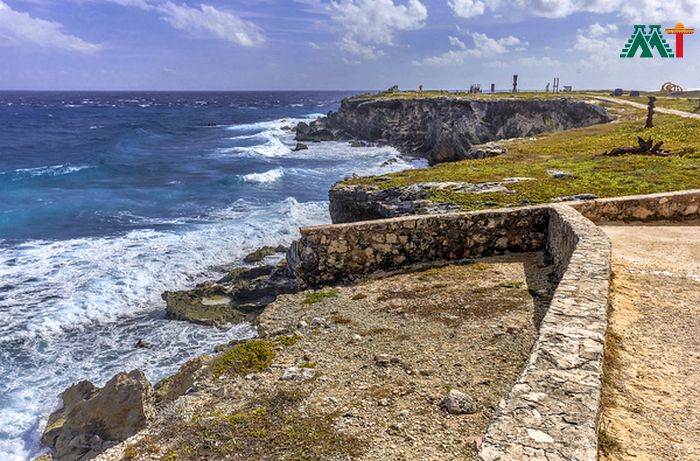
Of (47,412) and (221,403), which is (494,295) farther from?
(47,412)

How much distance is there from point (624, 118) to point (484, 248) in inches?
1415

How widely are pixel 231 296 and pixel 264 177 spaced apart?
27.6 metres

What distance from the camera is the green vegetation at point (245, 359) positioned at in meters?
6.84

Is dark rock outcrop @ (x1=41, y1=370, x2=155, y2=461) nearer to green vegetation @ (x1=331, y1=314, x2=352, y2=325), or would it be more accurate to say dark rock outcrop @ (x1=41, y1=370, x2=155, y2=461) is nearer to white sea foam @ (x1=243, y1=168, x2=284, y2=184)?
green vegetation @ (x1=331, y1=314, x2=352, y2=325)

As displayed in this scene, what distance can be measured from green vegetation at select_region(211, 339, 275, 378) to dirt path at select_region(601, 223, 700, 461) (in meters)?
4.31

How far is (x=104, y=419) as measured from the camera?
11203mm

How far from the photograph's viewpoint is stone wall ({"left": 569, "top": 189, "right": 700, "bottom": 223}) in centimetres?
1086

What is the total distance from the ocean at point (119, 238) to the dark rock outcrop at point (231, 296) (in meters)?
0.60

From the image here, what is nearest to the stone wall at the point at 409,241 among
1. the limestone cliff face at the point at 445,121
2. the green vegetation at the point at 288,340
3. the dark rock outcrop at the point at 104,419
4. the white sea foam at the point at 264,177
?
the green vegetation at the point at 288,340

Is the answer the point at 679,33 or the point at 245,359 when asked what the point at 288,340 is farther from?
the point at 679,33

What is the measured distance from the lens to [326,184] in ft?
144

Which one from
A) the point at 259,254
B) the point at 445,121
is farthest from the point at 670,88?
the point at 259,254

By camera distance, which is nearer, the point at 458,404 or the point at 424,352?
the point at 458,404

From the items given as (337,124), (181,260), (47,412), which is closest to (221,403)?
(47,412)
